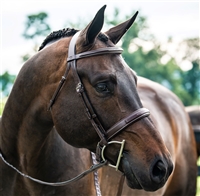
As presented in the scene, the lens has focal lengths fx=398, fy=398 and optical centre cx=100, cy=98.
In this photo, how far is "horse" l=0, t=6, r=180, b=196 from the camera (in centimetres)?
267

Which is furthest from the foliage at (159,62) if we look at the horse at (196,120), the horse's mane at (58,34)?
the horse's mane at (58,34)

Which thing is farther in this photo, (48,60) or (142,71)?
(142,71)

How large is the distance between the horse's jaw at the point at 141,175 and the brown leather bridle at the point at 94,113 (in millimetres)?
86

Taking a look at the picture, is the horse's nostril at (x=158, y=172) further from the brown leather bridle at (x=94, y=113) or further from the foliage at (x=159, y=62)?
the foliage at (x=159, y=62)

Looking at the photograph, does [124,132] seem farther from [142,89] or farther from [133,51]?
[133,51]

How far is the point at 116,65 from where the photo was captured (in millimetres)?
2822

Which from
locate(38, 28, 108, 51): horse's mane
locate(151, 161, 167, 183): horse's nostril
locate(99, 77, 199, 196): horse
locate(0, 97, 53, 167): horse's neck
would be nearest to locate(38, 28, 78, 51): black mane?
locate(38, 28, 108, 51): horse's mane

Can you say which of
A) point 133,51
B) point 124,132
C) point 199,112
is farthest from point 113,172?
point 133,51

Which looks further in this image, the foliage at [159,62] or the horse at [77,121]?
the foliage at [159,62]

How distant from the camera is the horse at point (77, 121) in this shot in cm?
267

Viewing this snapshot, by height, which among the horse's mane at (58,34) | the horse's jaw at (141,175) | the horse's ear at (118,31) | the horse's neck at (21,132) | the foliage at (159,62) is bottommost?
the foliage at (159,62)

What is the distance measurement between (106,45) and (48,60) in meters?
0.49

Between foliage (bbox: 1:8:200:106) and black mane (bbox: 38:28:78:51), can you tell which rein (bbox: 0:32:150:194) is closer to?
black mane (bbox: 38:28:78:51)

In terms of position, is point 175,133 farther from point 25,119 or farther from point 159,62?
point 159,62
